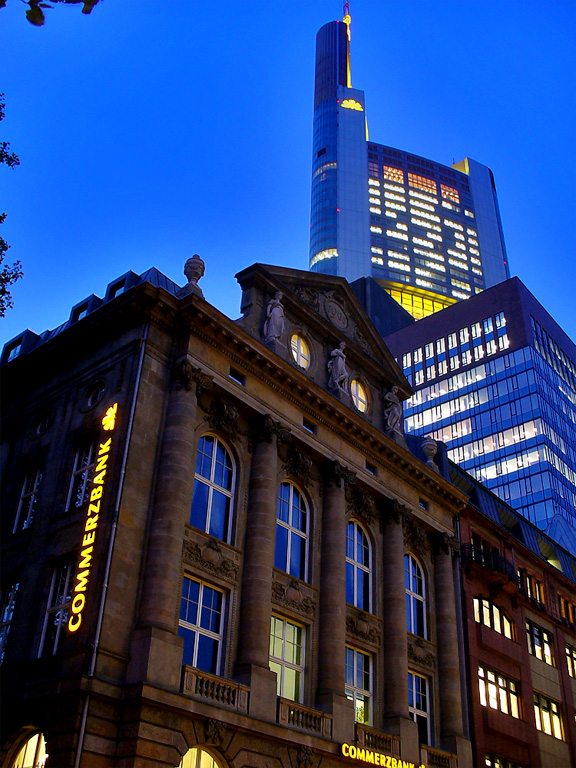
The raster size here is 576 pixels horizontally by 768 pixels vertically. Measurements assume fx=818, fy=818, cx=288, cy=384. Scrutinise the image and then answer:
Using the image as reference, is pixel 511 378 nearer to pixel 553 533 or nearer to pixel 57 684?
pixel 553 533

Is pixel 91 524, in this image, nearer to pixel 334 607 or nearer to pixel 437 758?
pixel 334 607

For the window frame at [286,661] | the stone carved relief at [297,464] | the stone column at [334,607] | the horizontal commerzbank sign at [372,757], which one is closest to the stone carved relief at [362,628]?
the stone column at [334,607]

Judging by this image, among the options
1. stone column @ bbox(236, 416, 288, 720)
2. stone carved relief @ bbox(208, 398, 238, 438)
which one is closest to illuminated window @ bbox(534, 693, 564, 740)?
stone column @ bbox(236, 416, 288, 720)

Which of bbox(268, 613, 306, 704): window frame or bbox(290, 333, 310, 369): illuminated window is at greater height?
bbox(290, 333, 310, 369): illuminated window

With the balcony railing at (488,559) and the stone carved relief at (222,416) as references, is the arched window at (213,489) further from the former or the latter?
the balcony railing at (488,559)

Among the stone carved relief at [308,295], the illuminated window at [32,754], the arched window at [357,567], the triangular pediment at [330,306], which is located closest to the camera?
the illuminated window at [32,754]

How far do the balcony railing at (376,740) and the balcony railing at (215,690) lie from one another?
6818 mm

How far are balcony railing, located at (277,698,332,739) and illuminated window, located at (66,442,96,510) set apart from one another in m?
10.3

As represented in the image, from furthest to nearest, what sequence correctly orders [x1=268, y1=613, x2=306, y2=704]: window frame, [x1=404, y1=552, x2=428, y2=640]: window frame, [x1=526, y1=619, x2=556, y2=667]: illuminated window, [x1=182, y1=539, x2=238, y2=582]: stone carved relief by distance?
[x1=526, y1=619, x2=556, y2=667]: illuminated window < [x1=404, y1=552, x2=428, y2=640]: window frame < [x1=268, y1=613, x2=306, y2=704]: window frame < [x1=182, y1=539, x2=238, y2=582]: stone carved relief

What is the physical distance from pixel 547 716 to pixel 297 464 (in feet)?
83.5

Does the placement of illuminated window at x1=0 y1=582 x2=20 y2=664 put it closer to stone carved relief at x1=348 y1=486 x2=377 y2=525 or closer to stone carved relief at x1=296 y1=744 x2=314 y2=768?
stone carved relief at x1=296 y1=744 x2=314 y2=768

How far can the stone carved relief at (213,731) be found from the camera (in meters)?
26.3

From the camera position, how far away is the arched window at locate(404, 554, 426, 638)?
134 feet

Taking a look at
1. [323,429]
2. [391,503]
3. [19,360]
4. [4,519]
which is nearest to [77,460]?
[4,519]
